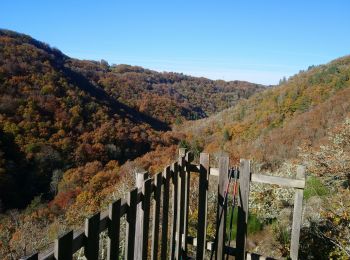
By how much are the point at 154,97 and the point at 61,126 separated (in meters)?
50.2

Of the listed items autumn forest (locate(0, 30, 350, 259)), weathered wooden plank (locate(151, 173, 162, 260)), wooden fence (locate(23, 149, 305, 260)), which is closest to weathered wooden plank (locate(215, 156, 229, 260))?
wooden fence (locate(23, 149, 305, 260))

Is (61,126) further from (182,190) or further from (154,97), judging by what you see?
(182,190)

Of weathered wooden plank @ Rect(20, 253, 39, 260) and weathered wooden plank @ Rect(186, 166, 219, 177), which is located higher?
weathered wooden plank @ Rect(20, 253, 39, 260)

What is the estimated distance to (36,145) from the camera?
51938 millimetres

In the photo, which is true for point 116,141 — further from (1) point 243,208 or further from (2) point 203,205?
(1) point 243,208

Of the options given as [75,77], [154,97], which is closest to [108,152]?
[75,77]

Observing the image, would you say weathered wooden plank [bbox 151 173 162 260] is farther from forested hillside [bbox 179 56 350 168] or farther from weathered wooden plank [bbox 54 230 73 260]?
forested hillside [bbox 179 56 350 168]

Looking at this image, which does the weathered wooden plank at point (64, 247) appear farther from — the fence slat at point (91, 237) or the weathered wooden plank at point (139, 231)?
the weathered wooden plank at point (139, 231)

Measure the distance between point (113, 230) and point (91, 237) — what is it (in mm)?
308

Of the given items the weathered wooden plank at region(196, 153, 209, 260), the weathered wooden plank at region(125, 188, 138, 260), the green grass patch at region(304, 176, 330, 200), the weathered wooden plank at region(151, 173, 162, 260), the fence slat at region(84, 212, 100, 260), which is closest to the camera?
the fence slat at region(84, 212, 100, 260)

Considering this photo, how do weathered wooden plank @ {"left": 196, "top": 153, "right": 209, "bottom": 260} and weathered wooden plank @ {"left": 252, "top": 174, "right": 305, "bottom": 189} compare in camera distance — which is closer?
weathered wooden plank @ {"left": 252, "top": 174, "right": 305, "bottom": 189}

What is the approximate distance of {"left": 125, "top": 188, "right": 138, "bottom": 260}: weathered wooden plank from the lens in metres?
2.67

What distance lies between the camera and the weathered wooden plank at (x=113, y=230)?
2387 millimetres

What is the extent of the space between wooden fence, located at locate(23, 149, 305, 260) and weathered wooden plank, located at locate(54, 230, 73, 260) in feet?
0.34
